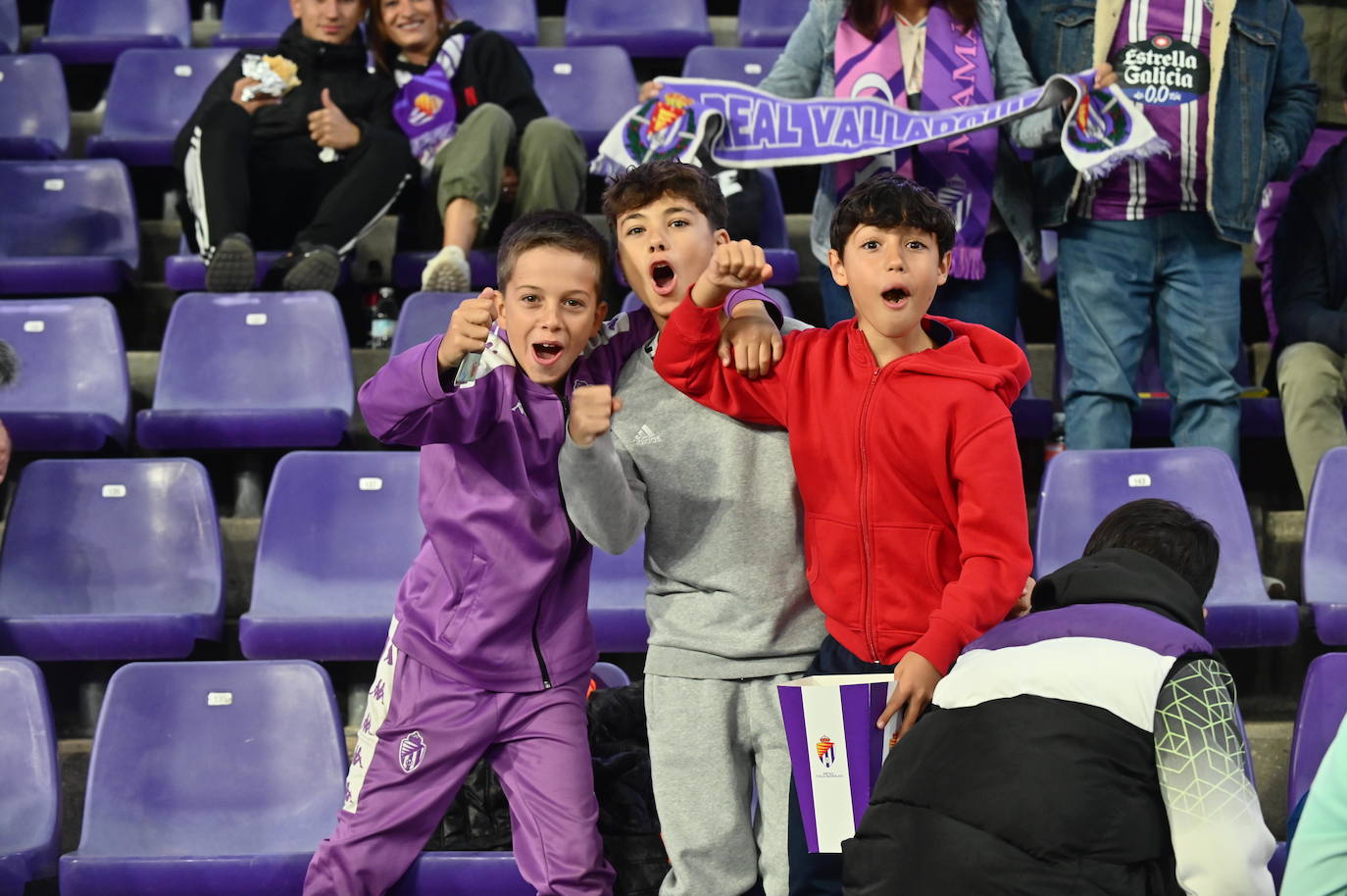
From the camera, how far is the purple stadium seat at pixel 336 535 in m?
3.57

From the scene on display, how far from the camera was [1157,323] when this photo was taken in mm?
3861

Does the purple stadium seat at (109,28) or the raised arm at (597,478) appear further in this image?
the purple stadium seat at (109,28)

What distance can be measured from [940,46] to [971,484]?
1.97 m

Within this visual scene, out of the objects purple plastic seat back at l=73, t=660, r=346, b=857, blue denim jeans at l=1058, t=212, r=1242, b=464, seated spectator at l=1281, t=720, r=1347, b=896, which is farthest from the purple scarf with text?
seated spectator at l=1281, t=720, r=1347, b=896

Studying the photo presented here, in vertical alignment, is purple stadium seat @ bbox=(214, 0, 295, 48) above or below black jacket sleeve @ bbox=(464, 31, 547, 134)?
above

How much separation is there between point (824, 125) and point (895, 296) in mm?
1645

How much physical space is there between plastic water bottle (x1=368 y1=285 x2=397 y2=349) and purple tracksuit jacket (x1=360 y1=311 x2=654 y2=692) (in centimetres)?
193

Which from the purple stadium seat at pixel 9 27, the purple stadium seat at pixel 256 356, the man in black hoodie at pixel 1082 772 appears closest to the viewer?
the man in black hoodie at pixel 1082 772

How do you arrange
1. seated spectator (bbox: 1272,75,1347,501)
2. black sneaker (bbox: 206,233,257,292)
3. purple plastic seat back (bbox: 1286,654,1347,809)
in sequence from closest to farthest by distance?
purple plastic seat back (bbox: 1286,654,1347,809) < seated spectator (bbox: 1272,75,1347,501) < black sneaker (bbox: 206,233,257,292)

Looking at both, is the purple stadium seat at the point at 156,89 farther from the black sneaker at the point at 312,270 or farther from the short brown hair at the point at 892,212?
the short brown hair at the point at 892,212

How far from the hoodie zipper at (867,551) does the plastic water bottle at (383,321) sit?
95.6 inches

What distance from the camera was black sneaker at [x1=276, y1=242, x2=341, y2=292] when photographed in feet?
14.1

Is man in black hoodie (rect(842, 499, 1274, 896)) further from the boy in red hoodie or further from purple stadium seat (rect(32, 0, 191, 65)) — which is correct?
purple stadium seat (rect(32, 0, 191, 65))

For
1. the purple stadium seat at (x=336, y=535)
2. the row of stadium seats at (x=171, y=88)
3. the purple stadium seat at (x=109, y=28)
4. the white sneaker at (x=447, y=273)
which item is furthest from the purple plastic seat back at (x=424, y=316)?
the purple stadium seat at (x=109, y=28)
